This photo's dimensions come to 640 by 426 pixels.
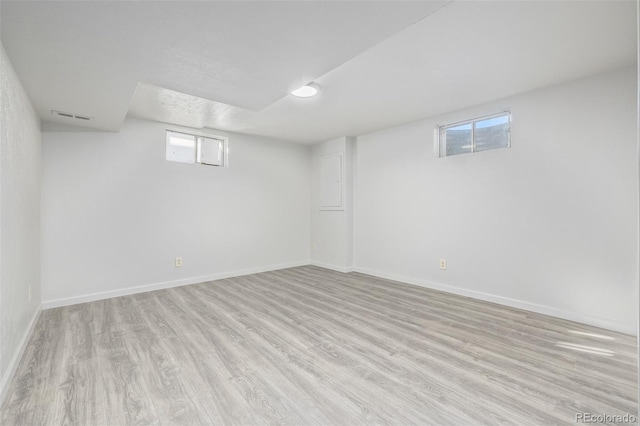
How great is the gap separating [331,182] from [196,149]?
7.62 feet

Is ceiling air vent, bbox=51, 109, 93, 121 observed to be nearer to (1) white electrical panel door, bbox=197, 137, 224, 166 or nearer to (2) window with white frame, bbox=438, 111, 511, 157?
(1) white electrical panel door, bbox=197, 137, 224, 166

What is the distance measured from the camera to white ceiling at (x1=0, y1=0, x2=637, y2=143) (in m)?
1.46

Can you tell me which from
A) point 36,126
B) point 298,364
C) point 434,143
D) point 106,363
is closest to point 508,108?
point 434,143

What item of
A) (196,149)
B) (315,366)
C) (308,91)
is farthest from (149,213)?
(315,366)

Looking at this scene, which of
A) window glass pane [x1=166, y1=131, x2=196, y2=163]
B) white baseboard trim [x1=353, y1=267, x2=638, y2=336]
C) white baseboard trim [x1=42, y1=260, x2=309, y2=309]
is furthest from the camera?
window glass pane [x1=166, y1=131, x2=196, y2=163]

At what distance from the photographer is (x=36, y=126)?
112 inches

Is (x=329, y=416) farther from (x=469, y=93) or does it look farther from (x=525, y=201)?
(x=469, y=93)

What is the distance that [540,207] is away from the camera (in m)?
2.99

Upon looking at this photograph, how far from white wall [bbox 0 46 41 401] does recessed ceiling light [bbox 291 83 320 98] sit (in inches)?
82.5

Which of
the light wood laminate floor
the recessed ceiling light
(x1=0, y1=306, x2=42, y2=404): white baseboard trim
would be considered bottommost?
the light wood laminate floor

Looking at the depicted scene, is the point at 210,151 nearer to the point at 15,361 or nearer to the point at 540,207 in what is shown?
the point at 15,361

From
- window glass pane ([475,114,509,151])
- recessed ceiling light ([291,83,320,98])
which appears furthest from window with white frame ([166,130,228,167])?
window glass pane ([475,114,509,151])

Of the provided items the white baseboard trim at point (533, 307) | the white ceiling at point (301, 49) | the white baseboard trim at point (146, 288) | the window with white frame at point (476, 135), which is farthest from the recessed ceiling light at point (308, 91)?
the white baseboard trim at point (146, 288)

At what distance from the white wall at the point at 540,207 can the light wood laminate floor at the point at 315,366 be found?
403 millimetres
